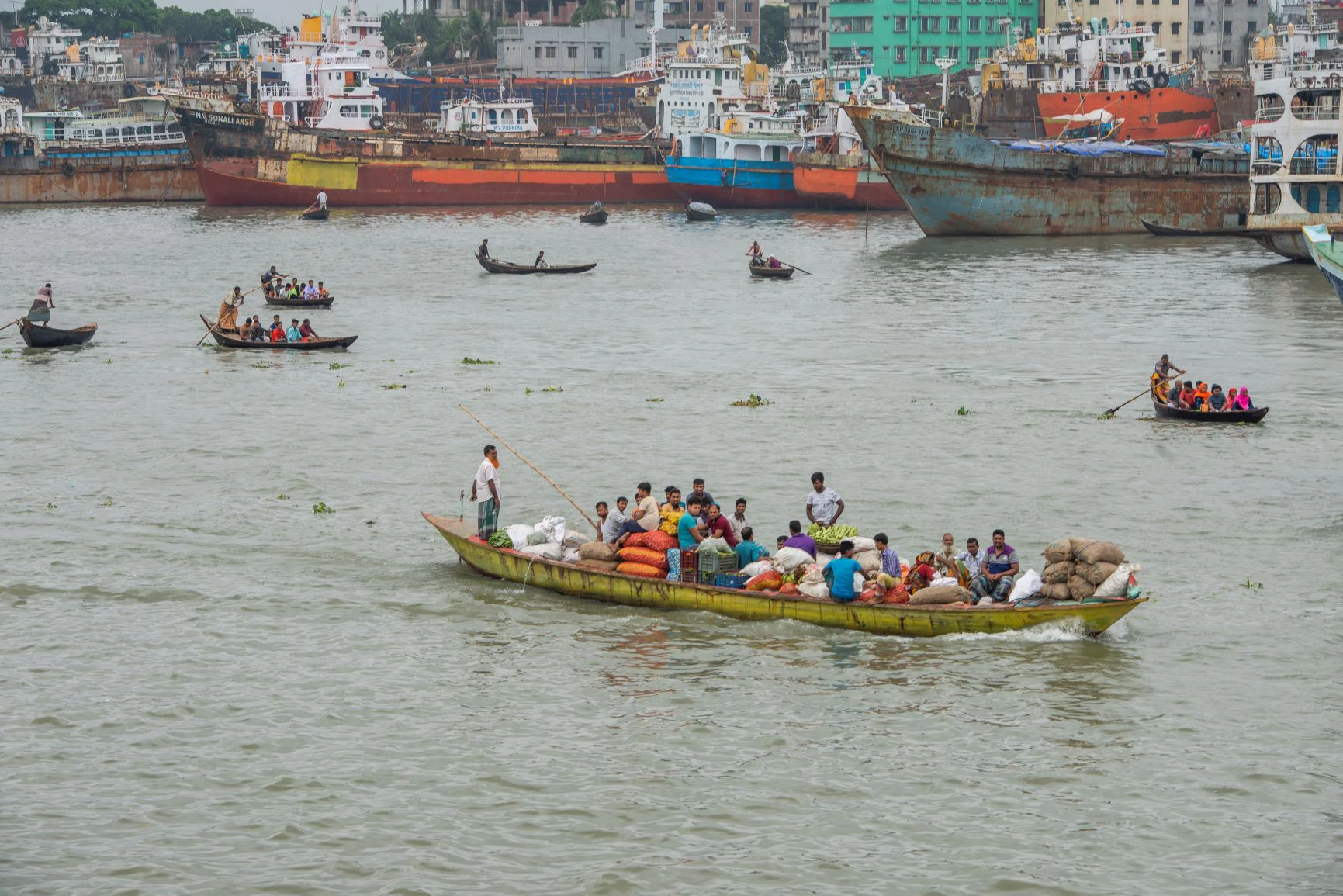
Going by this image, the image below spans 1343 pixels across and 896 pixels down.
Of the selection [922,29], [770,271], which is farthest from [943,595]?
[922,29]

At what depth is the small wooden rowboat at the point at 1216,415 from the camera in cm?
3412

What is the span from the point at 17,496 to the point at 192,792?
1356 cm

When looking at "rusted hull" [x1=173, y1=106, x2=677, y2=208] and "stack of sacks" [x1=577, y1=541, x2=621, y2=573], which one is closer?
"stack of sacks" [x1=577, y1=541, x2=621, y2=573]

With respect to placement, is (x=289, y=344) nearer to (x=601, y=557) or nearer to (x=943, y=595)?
(x=601, y=557)

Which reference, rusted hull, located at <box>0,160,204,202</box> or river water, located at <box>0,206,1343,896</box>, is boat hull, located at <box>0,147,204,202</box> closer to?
rusted hull, located at <box>0,160,204,202</box>

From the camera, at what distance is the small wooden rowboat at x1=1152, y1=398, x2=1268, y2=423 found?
34.1m

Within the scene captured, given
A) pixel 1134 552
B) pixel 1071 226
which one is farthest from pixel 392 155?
pixel 1134 552

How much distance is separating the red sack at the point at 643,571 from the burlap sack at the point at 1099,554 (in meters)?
5.45

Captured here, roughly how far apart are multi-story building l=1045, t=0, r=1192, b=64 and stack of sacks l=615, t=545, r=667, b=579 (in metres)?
111

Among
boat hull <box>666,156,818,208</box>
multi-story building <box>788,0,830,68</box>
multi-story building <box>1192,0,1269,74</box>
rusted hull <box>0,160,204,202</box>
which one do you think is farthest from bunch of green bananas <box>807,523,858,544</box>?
multi-story building <box>788,0,830,68</box>

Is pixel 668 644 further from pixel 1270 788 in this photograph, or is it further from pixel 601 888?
pixel 1270 788

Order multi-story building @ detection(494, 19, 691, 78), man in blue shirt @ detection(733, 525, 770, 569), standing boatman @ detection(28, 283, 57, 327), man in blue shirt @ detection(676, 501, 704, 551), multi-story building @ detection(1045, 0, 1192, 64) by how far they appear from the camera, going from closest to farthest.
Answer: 1. man in blue shirt @ detection(676, 501, 704, 551)
2. man in blue shirt @ detection(733, 525, 770, 569)
3. standing boatman @ detection(28, 283, 57, 327)
4. multi-story building @ detection(1045, 0, 1192, 64)
5. multi-story building @ detection(494, 19, 691, 78)

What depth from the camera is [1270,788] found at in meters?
17.3

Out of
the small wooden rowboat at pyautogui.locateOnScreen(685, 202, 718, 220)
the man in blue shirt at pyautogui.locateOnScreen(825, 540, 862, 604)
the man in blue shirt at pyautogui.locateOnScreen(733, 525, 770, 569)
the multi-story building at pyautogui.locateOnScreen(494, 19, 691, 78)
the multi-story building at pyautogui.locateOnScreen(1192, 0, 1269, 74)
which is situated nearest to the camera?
the man in blue shirt at pyautogui.locateOnScreen(825, 540, 862, 604)
